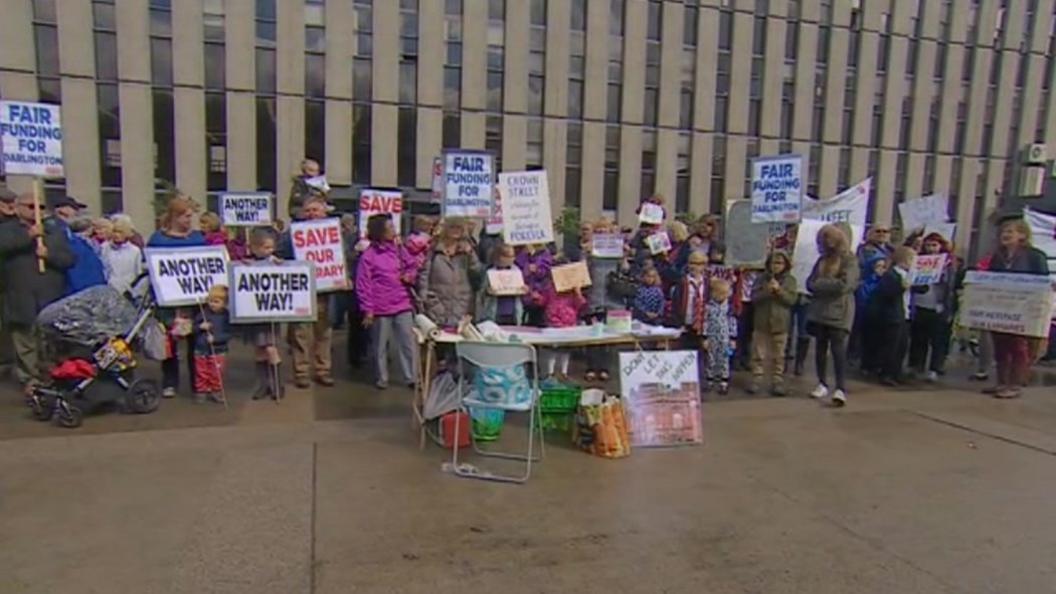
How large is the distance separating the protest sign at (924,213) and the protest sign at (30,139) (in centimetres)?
1078

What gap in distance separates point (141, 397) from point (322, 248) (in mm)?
2246

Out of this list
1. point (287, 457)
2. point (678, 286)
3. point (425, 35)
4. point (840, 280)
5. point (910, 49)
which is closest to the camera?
point (287, 457)

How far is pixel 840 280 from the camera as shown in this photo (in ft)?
22.4

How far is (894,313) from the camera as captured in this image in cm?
809

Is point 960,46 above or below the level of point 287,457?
above

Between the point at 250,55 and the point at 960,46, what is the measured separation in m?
31.8

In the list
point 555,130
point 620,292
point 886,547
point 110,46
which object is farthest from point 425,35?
point 886,547

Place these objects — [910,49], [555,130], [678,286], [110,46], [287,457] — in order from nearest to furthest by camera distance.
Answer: [287,457], [678,286], [110,46], [555,130], [910,49]

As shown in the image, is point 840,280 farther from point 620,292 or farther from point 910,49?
point 910,49

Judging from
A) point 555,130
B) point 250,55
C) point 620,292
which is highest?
point 250,55

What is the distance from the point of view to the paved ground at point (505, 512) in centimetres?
342

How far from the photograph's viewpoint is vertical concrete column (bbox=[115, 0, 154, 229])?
2264cm

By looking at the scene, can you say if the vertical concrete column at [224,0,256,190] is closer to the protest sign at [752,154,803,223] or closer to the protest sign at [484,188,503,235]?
the protest sign at [484,188,503,235]

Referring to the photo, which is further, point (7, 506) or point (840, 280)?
point (840, 280)
